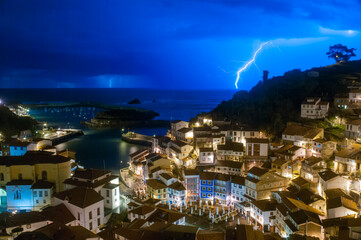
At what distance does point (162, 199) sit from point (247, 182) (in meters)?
7.12

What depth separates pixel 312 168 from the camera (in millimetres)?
21594

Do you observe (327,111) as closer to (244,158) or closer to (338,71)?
(244,158)

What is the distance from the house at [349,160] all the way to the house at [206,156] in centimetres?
1098

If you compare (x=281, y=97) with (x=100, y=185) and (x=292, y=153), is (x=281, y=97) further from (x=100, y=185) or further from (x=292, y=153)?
(x=100, y=185)

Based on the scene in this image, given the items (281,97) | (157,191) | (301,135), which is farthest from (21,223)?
(281,97)

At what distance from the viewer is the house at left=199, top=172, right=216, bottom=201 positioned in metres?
22.8

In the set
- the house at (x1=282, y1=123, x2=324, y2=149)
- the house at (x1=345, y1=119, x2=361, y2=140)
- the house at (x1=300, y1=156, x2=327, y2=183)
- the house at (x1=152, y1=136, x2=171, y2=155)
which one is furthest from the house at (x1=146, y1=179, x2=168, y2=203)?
the house at (x1=345, y1=119, x2=361, y2=140)

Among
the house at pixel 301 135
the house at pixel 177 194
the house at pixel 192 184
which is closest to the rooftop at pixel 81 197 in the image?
the house at pixel 177 194

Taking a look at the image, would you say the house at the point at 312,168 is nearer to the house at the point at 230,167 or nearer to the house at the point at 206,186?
the house at the point at 230,167

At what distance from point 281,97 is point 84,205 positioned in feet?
93.2

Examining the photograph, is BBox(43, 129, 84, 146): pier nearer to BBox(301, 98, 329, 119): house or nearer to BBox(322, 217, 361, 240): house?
BBox(301, 98, 329, 119): house

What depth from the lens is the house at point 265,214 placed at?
60.0ft

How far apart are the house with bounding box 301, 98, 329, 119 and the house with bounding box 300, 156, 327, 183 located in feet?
32.6

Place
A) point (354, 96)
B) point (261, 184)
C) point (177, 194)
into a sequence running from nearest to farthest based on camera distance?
point (261, 184) < point (177, 194) < point (354, 96)
